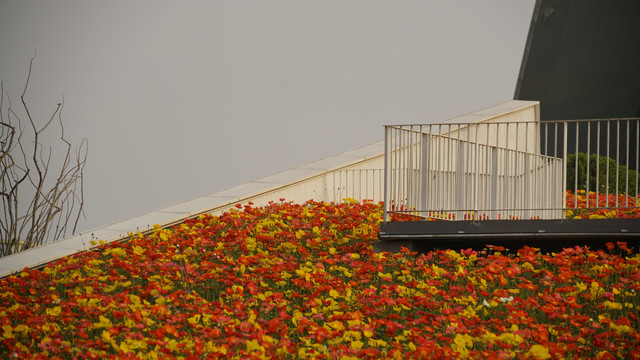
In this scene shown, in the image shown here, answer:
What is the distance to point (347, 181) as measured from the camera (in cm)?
1182

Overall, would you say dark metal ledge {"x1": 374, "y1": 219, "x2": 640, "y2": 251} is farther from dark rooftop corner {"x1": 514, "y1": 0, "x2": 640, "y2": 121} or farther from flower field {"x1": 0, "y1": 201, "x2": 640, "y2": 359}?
dark rooftop corner {"x1": 514, "y1": 0, "x2": 640, "y2": 121}

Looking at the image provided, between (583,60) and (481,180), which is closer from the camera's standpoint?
(481,180)

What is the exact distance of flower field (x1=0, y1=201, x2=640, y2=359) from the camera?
4789mm

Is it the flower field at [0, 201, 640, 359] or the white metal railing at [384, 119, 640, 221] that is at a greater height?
Answer: the white metal railing at [384, 119, 640, 221]

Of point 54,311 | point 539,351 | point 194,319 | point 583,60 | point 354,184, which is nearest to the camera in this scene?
point 539,351

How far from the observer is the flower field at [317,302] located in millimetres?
4789

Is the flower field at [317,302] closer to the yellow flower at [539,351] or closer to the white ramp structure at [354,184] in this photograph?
the yellow flower at [539,351]

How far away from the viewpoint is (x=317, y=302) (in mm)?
5848

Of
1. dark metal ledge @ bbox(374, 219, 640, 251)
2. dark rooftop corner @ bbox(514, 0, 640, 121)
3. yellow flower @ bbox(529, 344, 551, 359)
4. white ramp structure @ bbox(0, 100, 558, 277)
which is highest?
dark rooftop corner @ bbox(514, 0, 640, 121)

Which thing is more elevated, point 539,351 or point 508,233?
point 508,233

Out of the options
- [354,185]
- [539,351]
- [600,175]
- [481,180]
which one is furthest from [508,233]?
[600,175]

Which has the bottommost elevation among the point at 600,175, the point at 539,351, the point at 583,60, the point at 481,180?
the point at 539,351

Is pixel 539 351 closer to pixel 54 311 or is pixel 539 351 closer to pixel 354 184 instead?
pixel 54 311

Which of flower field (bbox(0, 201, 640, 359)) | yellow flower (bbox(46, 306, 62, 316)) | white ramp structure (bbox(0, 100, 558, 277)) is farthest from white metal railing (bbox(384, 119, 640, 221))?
yellow flower (bbox(46, 306, 62, 316))
